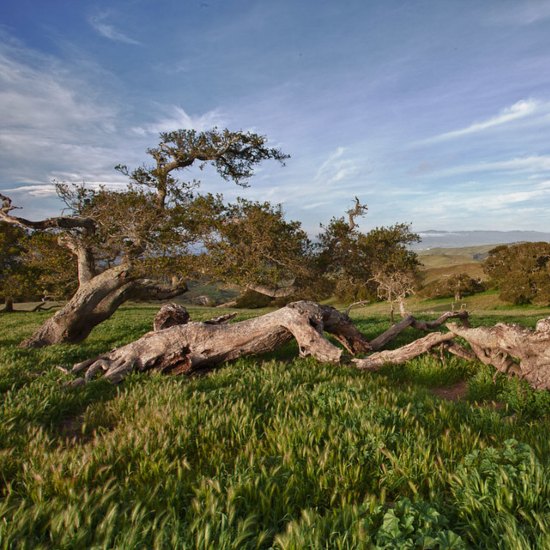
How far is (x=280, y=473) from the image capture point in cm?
339

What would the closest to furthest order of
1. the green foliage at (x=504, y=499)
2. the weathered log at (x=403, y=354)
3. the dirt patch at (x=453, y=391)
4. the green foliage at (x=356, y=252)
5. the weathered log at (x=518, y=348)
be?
the green foliage at (x=504, y=499) → the weathered log at (x=518, y=348) → the dirt patch at (x=453, y=391) → the weathered log at (x=403, y=354) → the green foliage at (x=356, y=252)

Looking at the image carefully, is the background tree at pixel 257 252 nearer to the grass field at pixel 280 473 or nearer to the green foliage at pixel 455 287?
the grass field at pixel 280 473

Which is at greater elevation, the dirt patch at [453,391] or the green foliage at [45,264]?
the green foliage at [45,264]

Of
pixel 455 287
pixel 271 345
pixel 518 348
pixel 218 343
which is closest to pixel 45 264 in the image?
pixel 218 343

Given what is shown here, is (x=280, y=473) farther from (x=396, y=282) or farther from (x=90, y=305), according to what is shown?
(x=396, y=282)

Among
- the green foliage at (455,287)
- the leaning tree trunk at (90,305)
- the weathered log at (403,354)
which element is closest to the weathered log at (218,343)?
the weathered log at (403,354)

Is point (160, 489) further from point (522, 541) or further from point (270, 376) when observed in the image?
point (270, 376)

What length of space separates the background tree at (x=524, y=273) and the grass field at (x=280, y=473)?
49.7 m

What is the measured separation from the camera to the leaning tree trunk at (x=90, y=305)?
47.5ft

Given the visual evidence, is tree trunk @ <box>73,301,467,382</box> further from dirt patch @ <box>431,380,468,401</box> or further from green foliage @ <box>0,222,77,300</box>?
green foliage @ <box>0,222,77,300</box>

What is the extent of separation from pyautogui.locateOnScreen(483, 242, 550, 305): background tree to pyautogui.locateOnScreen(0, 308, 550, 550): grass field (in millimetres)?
49734

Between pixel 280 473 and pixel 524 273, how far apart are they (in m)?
56.8

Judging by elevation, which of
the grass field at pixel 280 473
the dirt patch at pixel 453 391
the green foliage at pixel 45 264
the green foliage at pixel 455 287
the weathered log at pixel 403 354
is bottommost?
the green foliage at pixel 455 287

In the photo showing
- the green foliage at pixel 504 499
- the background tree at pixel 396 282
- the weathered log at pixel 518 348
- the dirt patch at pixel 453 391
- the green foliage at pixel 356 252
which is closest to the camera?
the green foliage at pixel 504 499
